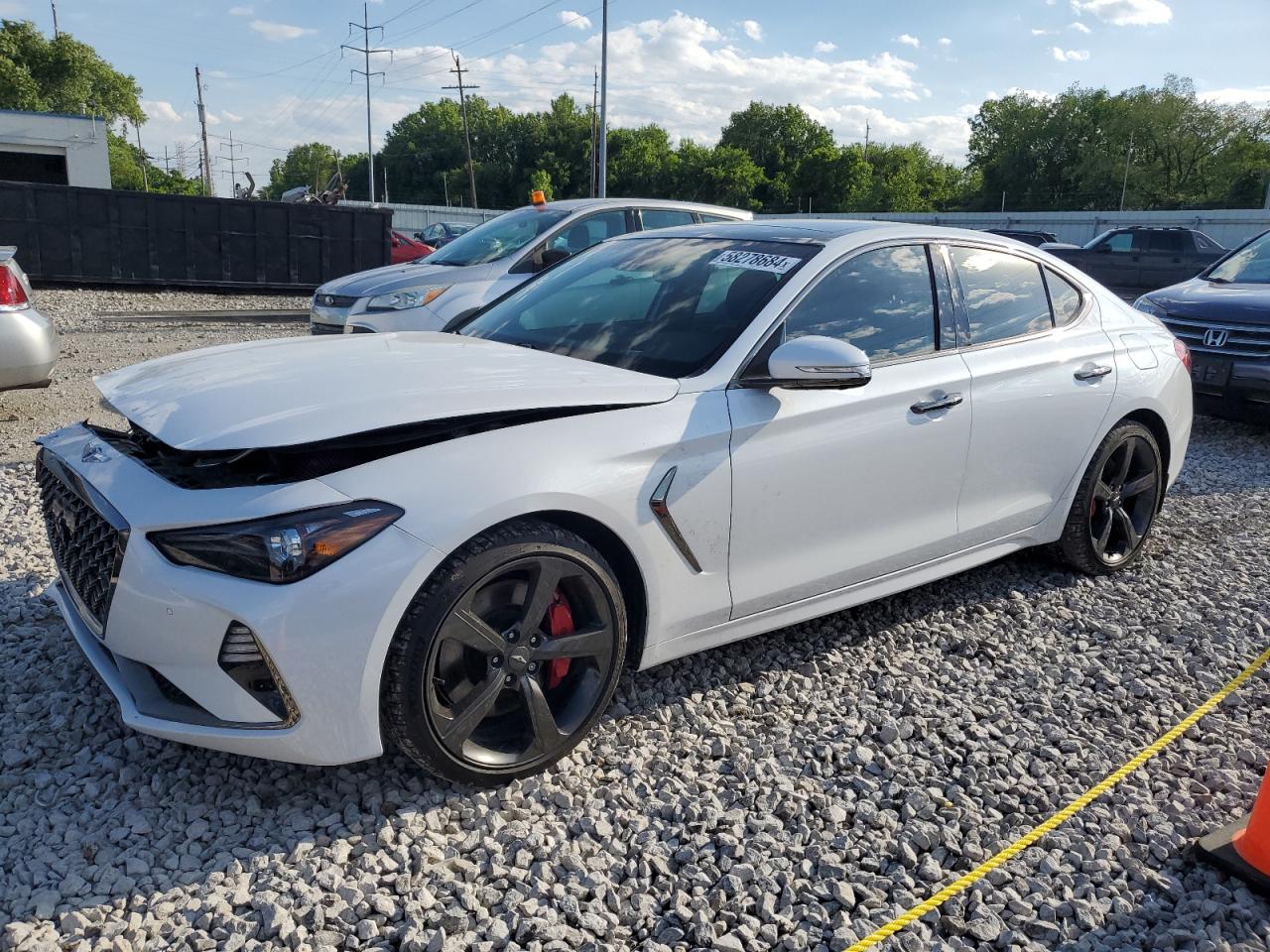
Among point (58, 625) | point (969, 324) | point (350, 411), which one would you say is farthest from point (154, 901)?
point (969, 324)

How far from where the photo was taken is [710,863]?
252cm

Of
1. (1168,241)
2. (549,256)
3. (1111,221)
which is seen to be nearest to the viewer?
(549,256)

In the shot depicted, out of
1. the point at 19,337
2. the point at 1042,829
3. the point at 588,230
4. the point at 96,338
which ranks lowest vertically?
the point at 1042,829

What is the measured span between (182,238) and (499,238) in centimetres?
1057

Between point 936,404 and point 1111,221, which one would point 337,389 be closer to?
point 936,404

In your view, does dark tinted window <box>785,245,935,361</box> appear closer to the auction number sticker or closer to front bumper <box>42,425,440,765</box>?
the auction number sticker

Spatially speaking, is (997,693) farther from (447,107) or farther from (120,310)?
(447,107)

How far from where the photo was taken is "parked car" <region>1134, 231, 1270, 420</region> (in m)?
7.32

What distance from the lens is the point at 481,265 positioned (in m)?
8.47

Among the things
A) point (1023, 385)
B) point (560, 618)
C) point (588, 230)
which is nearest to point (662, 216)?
point (588, 230)

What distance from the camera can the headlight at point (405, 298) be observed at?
8070 mm

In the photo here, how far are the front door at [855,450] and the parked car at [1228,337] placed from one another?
15.4ft

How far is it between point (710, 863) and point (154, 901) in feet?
4.39

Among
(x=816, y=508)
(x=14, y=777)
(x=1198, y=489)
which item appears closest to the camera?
(x=14, y=777)
